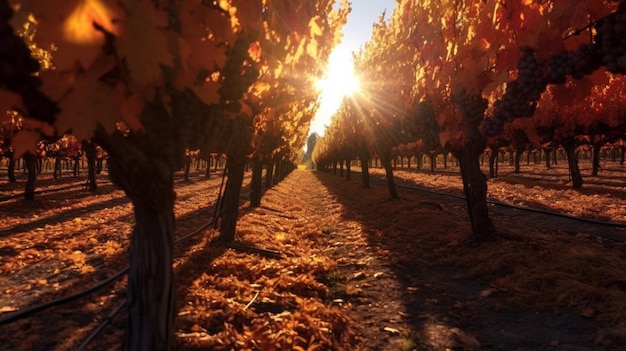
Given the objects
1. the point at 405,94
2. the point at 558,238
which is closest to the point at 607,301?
the point at 558,238

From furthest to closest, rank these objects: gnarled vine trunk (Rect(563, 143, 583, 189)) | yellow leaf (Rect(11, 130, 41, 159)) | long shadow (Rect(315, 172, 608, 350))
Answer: gnarled vine trunk (Rect(563, 143, 583, 189)) < long shadow (Rect(315, 172, 608, 350)) < yellow leaf (Rect(11, 130, 41, 159))

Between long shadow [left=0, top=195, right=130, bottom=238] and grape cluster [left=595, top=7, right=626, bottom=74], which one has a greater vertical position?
grape cluster [left=595, top=7, right=626, bottom=74]

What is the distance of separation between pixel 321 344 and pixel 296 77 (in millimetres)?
3233

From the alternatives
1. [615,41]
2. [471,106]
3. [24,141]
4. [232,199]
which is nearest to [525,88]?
[615,41]

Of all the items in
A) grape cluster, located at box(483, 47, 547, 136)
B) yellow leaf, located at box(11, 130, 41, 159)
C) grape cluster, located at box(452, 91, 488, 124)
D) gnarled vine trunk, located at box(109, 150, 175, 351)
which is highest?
grape cluster, located at box(452, 91, 488, 124)

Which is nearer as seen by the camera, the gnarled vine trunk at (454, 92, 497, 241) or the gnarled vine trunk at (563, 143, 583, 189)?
the gnarled vine trunk at (454, 92, 497, 241)

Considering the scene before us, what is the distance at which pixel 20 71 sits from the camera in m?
1.85

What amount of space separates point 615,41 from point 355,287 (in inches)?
190

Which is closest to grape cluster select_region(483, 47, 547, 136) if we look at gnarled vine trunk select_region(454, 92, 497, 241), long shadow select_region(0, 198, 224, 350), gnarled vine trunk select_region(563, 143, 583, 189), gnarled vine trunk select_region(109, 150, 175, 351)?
gnarled vine trunk select_region(109, 150, 175, 351)

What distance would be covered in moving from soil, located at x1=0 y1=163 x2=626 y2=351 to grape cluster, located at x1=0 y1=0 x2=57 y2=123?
2764 millimetres

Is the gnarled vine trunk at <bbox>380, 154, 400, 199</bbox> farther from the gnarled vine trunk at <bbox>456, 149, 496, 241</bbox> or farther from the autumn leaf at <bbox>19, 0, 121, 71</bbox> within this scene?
the autumn leaf at <bbox>19, 0, 121, 71</bbox>

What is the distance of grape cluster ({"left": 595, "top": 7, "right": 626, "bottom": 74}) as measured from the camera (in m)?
2.51

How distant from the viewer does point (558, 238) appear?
8945 mm

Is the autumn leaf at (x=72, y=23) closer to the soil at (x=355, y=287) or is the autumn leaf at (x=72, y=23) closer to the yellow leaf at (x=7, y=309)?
the soil at (x=355, y=287)
